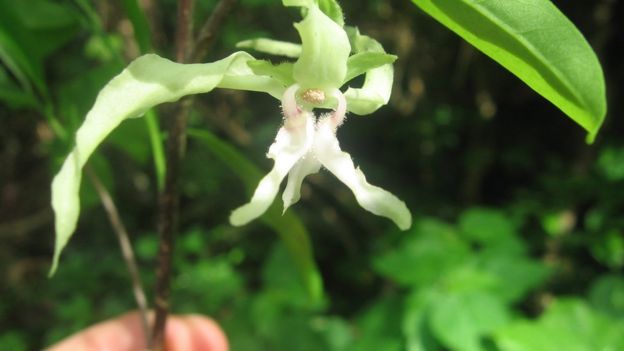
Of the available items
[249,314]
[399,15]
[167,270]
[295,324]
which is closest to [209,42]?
[167,270]

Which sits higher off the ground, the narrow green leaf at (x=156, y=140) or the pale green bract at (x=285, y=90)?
the pale green bract at (x=285, y=90)

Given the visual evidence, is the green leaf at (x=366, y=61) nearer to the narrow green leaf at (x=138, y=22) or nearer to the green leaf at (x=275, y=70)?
the green leaf at (x=275, y=70)

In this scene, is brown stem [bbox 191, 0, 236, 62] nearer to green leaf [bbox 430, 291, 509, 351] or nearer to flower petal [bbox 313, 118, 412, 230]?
flower petal [bbox 313, 118, 412, 230]

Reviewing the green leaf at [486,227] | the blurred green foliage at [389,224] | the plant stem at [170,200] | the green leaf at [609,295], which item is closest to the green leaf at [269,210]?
the plant stem at [170,200]

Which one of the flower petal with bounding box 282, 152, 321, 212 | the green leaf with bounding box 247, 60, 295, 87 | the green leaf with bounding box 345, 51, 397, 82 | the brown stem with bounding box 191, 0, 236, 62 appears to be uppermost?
the green leaf with bounding box 345, 51, 397, 82

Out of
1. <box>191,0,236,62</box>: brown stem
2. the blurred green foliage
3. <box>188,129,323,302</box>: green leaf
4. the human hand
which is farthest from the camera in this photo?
the blurred green foliage

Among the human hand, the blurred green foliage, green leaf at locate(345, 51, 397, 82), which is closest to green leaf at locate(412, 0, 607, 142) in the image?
green leaf at locate(345, 51, 397, 82)

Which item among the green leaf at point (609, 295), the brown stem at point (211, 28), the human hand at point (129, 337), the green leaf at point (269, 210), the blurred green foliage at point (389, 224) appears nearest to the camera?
the brown stem at point (211, 28)

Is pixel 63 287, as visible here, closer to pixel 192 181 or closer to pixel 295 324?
pixel 192 181
